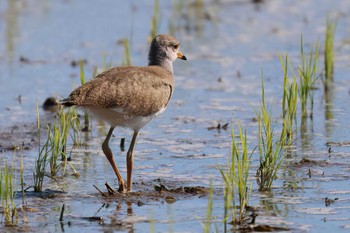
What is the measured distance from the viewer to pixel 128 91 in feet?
→ 26.4

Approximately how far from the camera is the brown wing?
7758 mm

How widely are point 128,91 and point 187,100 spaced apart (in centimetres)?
388

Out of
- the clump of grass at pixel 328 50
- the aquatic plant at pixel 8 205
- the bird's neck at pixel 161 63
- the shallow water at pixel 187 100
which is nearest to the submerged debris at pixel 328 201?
the shallow water at pixel 187 100

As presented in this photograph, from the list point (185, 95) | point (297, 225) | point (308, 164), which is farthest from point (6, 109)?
point (297, 225)

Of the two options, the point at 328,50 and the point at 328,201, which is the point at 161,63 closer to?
the point at 328,201

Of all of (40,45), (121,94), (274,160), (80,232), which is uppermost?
(40,45)

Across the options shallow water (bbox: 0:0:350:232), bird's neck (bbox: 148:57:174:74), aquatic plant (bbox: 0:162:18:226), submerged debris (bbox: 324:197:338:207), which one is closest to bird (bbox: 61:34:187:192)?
bird's neck (bbox: 148:57:174:74)

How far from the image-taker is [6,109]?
11430 millimetres

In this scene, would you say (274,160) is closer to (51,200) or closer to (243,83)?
(51,200)

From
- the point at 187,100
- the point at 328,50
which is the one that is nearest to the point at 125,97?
the point at 187,100

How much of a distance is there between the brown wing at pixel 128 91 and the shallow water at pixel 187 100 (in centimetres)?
75

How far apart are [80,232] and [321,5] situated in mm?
12095

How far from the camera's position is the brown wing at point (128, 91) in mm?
7758

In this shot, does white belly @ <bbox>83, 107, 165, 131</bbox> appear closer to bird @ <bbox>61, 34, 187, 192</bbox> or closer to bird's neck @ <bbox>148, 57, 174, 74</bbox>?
bird @ <bbox>61, 34, 187, 192</bbox>
